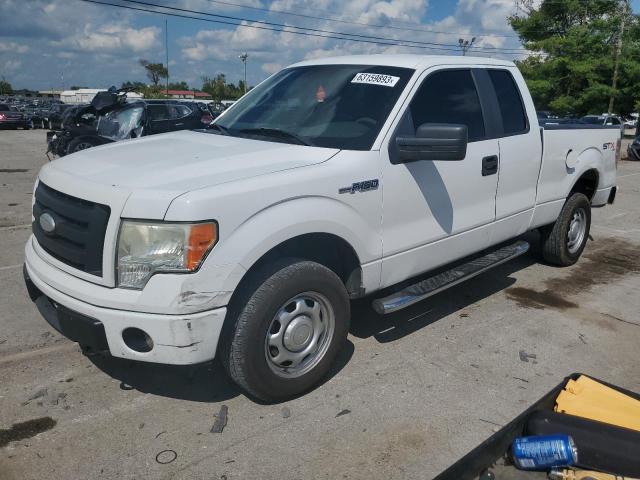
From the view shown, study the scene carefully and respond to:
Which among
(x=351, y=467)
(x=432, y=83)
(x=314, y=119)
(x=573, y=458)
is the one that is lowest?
(x=351, y=467)

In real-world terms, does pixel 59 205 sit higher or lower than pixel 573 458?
higher

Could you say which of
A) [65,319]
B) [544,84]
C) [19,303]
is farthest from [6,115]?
[65,319]

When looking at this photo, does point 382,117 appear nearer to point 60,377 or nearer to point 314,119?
point 314,119

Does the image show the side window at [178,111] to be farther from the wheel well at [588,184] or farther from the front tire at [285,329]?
the front tire at [285,329]

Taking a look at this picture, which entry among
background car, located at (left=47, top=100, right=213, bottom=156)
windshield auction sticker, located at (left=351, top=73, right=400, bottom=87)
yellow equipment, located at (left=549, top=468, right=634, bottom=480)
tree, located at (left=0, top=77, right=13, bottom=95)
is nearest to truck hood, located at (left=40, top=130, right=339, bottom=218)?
windshield auction sticker, located at (left=351, top=73, right=400, bottom=87)

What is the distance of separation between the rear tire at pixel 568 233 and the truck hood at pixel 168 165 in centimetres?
342

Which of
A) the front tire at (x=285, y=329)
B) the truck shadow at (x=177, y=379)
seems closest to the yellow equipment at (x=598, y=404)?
the front tire at (x=285, y=329)

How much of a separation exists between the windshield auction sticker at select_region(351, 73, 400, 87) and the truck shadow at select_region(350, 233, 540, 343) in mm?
1668

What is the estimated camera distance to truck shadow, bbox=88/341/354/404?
136 inches

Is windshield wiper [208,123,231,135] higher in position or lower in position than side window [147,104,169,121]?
lower

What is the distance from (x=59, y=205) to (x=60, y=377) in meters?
1.19

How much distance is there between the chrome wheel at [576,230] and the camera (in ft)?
20.0

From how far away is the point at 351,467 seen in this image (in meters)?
2.82

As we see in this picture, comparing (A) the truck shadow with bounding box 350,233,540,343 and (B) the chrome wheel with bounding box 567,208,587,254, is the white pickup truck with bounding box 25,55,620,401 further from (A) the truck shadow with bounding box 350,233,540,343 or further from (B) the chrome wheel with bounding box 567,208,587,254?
(B) the chrome wheel with bounding box 567,208,587,254
